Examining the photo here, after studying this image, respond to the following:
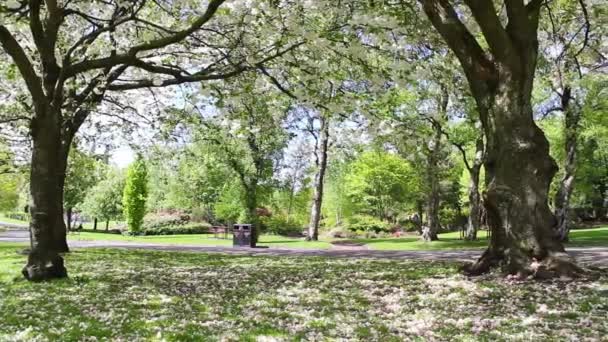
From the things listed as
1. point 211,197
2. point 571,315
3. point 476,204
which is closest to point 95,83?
point 571,315

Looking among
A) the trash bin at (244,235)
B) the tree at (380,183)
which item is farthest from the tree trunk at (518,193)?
the tree at (380,183)

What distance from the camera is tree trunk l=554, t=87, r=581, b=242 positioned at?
91.5 feet

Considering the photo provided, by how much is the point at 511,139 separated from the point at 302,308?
598 centimetres

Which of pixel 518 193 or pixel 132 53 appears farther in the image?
pixel 132 53

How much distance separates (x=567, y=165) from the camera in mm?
28469

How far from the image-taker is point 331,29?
438 inches

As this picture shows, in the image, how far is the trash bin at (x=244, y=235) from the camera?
30297 millimetres

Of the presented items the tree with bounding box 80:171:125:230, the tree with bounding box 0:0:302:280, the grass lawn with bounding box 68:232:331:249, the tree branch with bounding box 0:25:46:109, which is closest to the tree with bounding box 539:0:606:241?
the grass lawn with bounding box 68:232:331:249

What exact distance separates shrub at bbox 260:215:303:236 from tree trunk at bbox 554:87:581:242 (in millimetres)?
32500

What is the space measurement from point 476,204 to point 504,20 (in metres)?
18.7

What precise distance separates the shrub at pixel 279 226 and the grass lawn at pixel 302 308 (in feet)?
144

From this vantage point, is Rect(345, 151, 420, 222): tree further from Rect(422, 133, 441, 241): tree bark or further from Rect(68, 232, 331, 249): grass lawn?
Rect(422, 133, 441, 241): tree bark

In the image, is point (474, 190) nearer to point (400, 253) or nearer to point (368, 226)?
point (400, 253)

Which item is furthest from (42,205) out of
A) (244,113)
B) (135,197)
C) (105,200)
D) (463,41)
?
(105,200)
